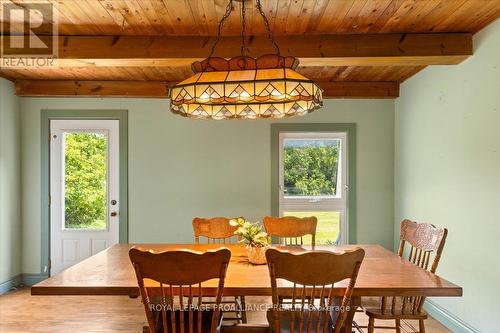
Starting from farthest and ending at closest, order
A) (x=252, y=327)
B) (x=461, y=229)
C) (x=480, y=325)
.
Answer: (x=461, y=229), (x=480, y=325), (x=252, y=327)

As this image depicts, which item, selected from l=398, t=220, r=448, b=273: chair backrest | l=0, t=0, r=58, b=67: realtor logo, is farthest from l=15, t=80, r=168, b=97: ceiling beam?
l=398, t=220, r=448, b=273: chair backrest

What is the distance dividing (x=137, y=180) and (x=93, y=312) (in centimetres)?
154

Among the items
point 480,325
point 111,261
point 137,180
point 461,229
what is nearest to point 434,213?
point 461,229

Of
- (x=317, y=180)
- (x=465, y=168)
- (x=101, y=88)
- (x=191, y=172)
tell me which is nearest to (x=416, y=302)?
(x=465, y=168)

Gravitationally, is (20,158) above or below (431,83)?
below

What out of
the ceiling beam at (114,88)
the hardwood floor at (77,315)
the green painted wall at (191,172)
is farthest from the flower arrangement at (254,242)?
the ceiling beam at (114,88)

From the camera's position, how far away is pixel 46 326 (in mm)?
3133

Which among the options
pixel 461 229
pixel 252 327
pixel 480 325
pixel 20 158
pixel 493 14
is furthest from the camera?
pixel 20 158

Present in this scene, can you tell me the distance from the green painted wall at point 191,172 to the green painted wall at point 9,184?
88 mm

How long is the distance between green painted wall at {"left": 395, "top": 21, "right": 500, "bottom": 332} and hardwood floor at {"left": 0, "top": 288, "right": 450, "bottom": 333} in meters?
0.62

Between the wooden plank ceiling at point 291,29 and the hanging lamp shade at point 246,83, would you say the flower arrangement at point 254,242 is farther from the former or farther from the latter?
the wooden plank ceiling at point 291,29

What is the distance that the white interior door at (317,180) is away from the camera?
4359mm

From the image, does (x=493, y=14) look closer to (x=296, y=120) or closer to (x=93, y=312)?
(x=296, y=120)

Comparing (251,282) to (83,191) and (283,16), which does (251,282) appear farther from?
(83,191)
